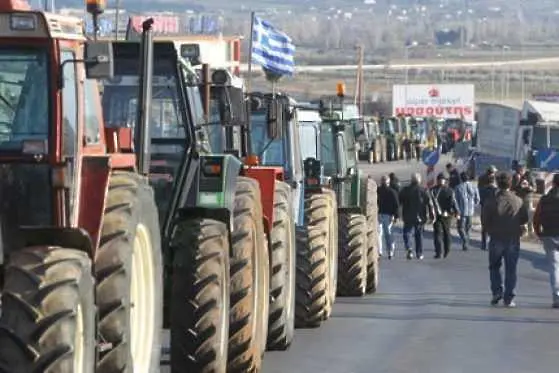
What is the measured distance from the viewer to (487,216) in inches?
889

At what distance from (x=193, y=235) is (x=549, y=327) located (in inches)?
315

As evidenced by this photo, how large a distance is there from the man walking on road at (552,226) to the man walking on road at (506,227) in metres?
0.24

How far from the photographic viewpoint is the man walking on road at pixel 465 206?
3766cm

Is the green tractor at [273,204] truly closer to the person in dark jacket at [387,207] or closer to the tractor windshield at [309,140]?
the tractor windshield at [309,140]

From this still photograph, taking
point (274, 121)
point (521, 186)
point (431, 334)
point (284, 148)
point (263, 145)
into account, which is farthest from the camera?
point (521, 186)

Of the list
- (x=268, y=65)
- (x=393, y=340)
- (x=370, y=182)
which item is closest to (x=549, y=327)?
(x=393, y=340)

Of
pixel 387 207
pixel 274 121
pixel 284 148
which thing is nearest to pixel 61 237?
pixel 274 121

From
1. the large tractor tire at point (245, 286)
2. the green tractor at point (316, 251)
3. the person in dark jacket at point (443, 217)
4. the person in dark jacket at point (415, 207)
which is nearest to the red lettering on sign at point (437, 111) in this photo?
the person in dark jacket at point (443, 217)

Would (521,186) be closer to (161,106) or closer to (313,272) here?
(313,272)

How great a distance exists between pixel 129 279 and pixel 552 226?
43.2 feet

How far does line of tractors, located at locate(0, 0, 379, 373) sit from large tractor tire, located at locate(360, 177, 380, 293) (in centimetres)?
466

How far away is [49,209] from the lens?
10008 millimetres

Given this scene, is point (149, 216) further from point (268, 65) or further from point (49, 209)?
point (268, 65)

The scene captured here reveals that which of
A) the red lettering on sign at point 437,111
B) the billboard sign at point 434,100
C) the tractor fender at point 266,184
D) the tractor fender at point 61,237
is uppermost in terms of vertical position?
the tractor fender at point 61,237
